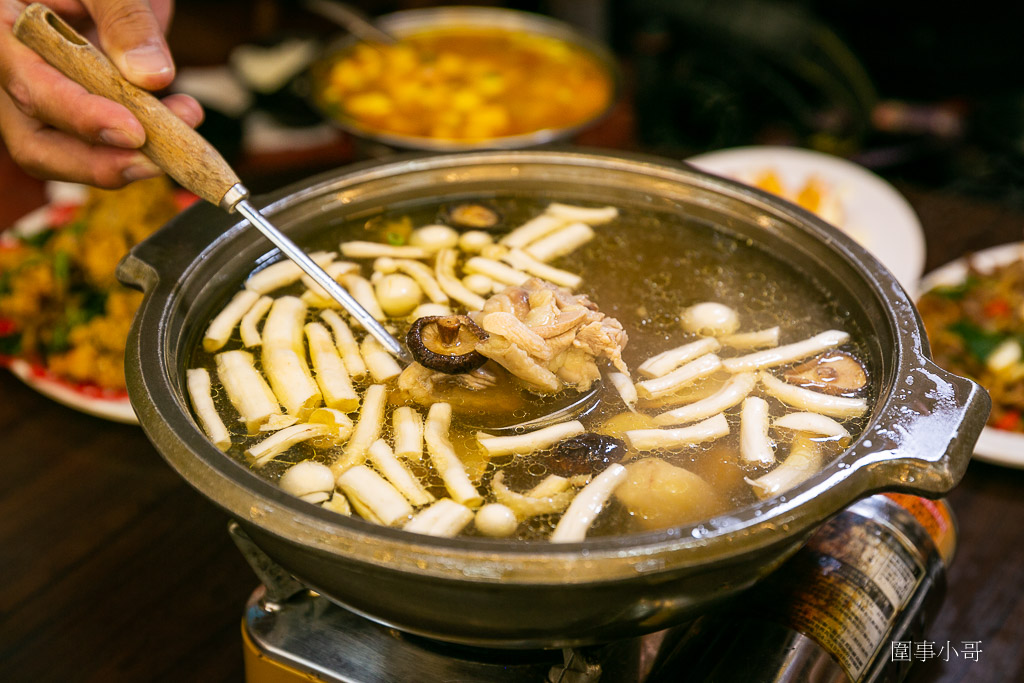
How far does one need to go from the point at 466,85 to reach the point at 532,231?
2277 millimetres

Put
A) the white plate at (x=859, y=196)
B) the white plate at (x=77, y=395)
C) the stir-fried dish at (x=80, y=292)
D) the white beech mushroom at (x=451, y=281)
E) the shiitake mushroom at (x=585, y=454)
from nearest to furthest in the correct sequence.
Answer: the shiitake mushroom at (x=585, y=454) < the white beech mushroom at (x=451, y=281) < the white plate at (x=77, y=395) < the stir-fried dish at (x=80, y=292) < the white plate at (x=859, y=196)

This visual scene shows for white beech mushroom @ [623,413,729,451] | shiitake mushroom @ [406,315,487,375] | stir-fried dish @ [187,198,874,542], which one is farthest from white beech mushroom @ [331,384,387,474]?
white beech mushroom @ [623,413,729,451]

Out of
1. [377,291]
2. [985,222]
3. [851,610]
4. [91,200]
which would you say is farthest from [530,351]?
[985,222]

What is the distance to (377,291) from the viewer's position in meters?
1.87

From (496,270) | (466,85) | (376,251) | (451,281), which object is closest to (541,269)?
(496,270)

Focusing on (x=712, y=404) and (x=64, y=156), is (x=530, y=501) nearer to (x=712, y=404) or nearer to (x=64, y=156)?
(x=712, y=404)

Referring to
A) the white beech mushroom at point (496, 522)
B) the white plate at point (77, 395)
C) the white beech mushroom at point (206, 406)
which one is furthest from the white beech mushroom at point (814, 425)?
the white plate at point (77, 395)

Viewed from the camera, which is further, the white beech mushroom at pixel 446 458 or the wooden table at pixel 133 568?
the wooden table at pixel 133 568

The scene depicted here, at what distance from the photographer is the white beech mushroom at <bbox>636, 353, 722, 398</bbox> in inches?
63.4

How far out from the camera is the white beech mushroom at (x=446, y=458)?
136 cm

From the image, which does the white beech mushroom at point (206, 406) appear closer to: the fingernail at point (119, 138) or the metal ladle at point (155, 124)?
the metal ladle at point (155, 124)

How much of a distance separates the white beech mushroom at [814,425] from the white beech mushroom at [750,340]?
255 mm

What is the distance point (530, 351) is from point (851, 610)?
0.80m

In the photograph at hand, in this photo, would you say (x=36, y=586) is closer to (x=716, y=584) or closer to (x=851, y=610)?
(x=716, y=584)
